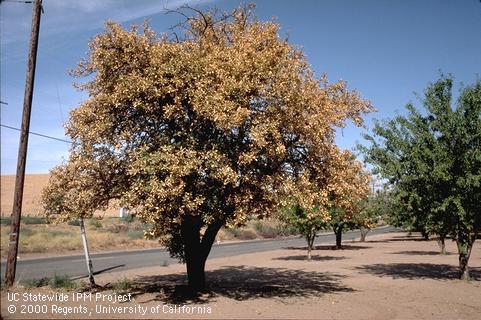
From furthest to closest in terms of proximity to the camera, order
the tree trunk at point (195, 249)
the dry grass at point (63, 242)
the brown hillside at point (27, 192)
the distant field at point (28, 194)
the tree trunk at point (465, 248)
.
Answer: the distant field at point (28, 194) < the brown hillside at point (27, 192) < the dry grass at point (63, 242) < the tree trunk at point (465, 248) < the tree trunk at point (195, 249)

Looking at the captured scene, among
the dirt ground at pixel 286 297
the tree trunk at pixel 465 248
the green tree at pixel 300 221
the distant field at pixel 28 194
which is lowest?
the dirt ground at pixel 286 297

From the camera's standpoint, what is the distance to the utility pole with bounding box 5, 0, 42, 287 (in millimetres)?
13102

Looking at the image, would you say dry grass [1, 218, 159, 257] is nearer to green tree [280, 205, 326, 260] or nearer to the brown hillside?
green tree [280, 205, 326, 260]

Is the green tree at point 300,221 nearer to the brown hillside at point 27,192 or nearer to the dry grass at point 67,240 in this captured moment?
the dry grass at point 67,240

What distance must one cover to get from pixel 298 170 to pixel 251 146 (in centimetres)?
288

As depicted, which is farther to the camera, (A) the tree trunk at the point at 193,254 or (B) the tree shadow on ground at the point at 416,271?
(B) the tree shadow on ground at the point at 416,271

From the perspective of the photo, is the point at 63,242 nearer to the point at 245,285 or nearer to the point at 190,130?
the point at 245,285

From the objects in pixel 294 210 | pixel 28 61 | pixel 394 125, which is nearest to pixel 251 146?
pixel 28 61

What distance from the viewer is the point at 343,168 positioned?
1337 cm

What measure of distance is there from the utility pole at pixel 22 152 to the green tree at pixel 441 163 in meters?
13.4

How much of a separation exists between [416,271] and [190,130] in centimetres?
1604

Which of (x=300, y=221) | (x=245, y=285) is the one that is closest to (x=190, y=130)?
(x=245, y=285)

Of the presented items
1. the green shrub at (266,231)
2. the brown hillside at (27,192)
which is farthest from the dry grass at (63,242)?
the brown hillside at (27,192)

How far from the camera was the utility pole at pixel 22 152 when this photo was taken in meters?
13.1
